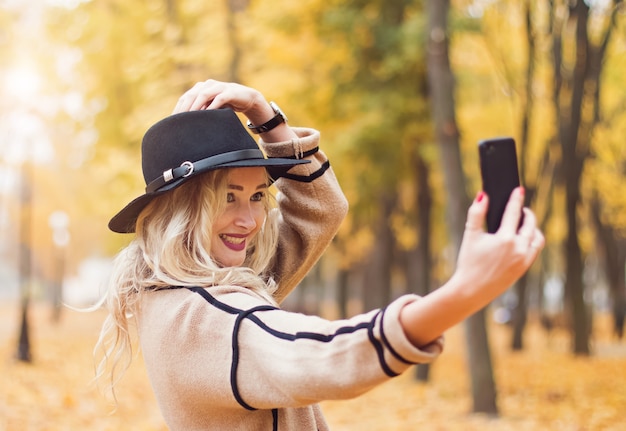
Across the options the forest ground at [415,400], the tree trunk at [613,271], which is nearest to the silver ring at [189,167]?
the forest ground at [415,400]

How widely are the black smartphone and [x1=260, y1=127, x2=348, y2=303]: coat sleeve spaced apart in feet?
3.67

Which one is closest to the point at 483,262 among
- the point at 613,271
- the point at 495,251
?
the point at 495,251

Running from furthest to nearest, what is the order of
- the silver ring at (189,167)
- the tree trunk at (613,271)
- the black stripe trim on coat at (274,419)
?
the tree trunk at (613,271), the silver ring at (189,167), the black stripe trim on coat at (274,419)

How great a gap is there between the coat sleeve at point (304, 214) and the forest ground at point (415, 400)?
4.32m

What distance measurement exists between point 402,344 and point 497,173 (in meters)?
0.36

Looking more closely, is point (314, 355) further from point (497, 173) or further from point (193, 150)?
point (193, 150)

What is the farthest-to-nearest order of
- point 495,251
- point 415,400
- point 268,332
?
point 415,400
point 268,332
point 495,251

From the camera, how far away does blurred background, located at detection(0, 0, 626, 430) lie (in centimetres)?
962

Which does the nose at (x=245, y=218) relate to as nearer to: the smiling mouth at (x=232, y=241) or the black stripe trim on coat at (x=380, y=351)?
the smiling mouth at (x=232, y=241)

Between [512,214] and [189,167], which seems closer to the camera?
[512,214]

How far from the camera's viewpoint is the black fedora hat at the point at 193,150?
6.41 feet

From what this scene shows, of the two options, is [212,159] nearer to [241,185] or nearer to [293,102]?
[241,185]

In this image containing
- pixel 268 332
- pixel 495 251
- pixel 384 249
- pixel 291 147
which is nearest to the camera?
pixel 495 251

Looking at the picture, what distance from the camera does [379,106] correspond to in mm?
11945
